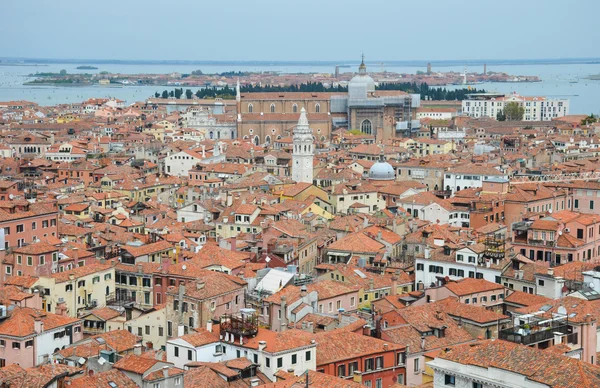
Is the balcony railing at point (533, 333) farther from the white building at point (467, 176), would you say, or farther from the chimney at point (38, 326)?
the white building at point (467, 176)

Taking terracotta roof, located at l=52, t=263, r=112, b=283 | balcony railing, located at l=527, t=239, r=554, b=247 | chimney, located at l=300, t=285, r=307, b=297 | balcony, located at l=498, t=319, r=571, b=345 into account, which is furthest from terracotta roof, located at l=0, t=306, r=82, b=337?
balcony railing, located at l=527, t=239, r=554, b=247

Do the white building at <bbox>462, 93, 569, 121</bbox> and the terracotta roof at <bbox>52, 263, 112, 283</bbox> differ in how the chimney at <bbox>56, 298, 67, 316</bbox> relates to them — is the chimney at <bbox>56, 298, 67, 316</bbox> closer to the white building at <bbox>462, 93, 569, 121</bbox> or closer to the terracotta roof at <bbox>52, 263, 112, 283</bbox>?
the terracotta roof at <bbox>52, 263, 112, 283</bbox>

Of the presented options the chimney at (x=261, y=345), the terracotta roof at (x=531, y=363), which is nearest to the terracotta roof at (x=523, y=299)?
the chimney at (x=261, y=345)

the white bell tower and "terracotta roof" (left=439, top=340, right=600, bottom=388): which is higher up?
"terracotta roof" (left=439, top=340, right=600, bottom=388)

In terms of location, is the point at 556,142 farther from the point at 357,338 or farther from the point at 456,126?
the point at 357,338

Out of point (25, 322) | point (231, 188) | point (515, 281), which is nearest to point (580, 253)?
point (515, 281)

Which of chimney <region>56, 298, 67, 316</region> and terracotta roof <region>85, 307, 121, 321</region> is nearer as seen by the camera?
chimney <region>56, 298, 67, 316</region>
